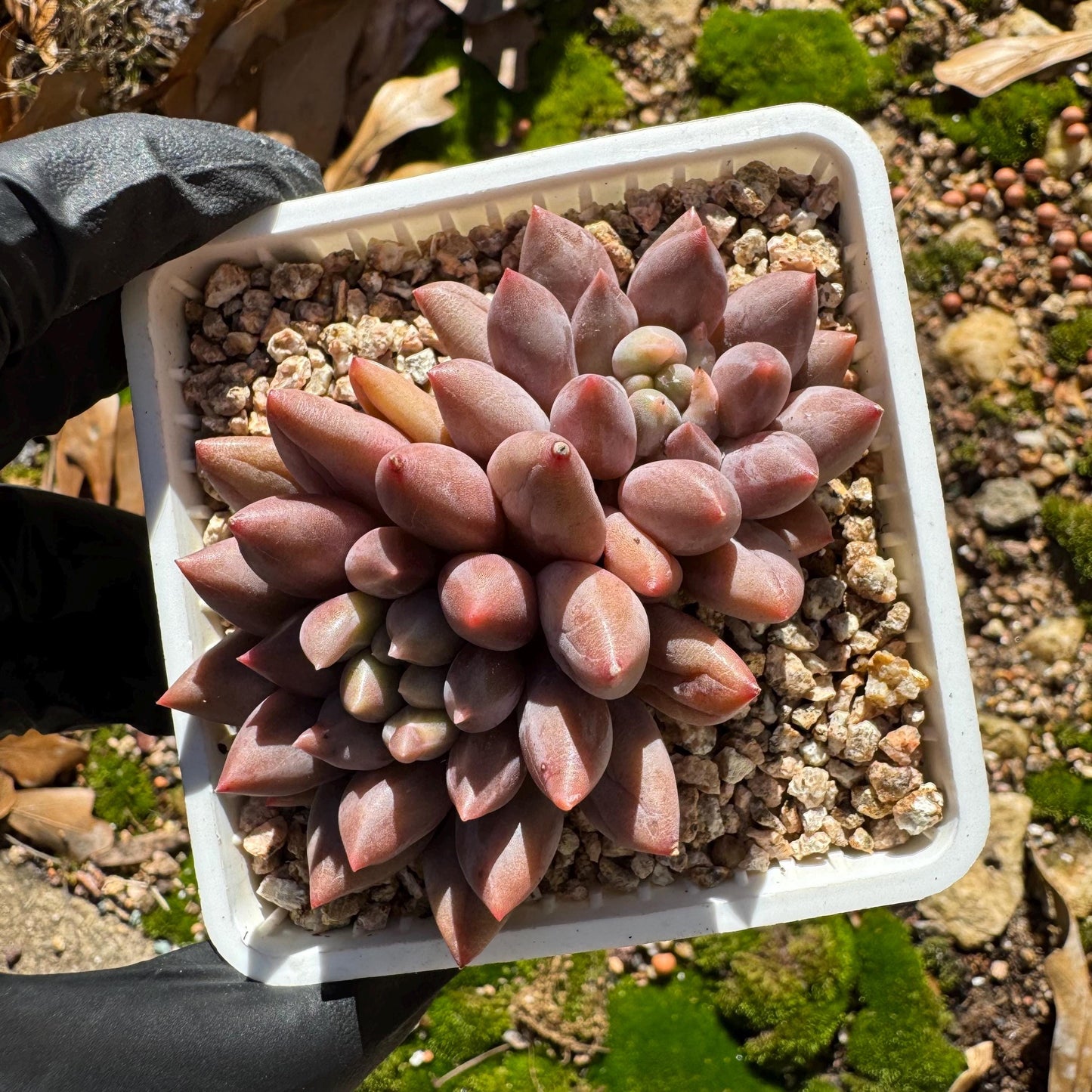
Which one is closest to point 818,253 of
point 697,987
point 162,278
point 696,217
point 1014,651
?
point 696,217

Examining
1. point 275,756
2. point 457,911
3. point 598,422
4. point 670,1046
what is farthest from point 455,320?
A: point 670,1046

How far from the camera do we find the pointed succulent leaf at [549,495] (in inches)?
25.3

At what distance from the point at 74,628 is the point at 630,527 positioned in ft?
3.10

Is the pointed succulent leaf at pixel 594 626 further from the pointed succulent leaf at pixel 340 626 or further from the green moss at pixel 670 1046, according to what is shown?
the green moss at pixel 670 1046

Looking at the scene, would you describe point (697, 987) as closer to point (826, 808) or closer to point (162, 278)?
point (826, 808)

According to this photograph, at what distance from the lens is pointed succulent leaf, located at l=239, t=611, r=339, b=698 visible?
2.58ft

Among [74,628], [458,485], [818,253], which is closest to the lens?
[458,485]

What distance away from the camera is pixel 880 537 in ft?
3.22

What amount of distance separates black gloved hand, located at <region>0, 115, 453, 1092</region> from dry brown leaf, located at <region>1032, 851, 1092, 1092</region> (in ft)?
3.50

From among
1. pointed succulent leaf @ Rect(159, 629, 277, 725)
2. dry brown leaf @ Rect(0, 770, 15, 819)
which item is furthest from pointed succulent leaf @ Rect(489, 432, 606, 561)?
dry brown leaf @ Rect(0, 770, 15, 819)

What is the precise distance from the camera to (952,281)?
5.21ft

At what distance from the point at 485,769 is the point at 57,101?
1.43 meters

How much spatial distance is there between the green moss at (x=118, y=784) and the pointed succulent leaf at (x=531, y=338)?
1.30 m

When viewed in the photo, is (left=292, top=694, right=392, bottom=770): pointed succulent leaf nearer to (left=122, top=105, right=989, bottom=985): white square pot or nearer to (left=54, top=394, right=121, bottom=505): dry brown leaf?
(left=122, top=105, right=989, bottom=985): white square pot
